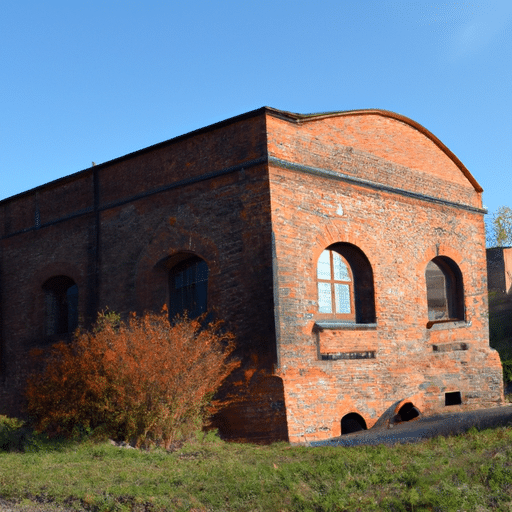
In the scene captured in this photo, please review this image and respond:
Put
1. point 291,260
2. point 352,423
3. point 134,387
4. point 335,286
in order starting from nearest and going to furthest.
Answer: point 134,387 < point 291,260 < point 352,423 < point 335,286

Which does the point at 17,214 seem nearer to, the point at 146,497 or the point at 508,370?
the point at 146,497


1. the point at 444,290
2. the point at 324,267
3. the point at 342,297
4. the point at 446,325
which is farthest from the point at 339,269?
the point at 444,290

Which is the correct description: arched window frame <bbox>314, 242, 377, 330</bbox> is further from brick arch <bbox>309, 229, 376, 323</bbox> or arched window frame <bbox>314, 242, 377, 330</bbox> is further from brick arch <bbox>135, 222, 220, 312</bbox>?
brick arch <bbox>135, 222, 220, 312</bbox>

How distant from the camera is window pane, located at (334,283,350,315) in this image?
44.8 ft

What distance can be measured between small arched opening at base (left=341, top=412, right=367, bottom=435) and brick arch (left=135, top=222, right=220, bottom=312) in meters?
4.20

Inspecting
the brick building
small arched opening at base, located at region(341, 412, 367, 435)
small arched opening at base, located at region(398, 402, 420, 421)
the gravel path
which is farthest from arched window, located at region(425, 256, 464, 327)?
the gravel path

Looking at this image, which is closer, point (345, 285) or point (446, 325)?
point (345, 285)

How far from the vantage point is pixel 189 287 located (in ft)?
46.2

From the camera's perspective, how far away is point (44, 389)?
11695 millimetres

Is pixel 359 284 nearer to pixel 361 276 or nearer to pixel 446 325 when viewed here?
pixel 361 276

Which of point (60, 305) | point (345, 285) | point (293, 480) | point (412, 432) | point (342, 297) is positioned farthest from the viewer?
point (60, 305)

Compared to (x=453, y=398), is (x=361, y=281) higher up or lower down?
higher up

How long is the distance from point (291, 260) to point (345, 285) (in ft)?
6.40

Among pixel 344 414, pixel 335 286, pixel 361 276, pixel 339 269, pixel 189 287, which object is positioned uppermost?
pixel 339 269
